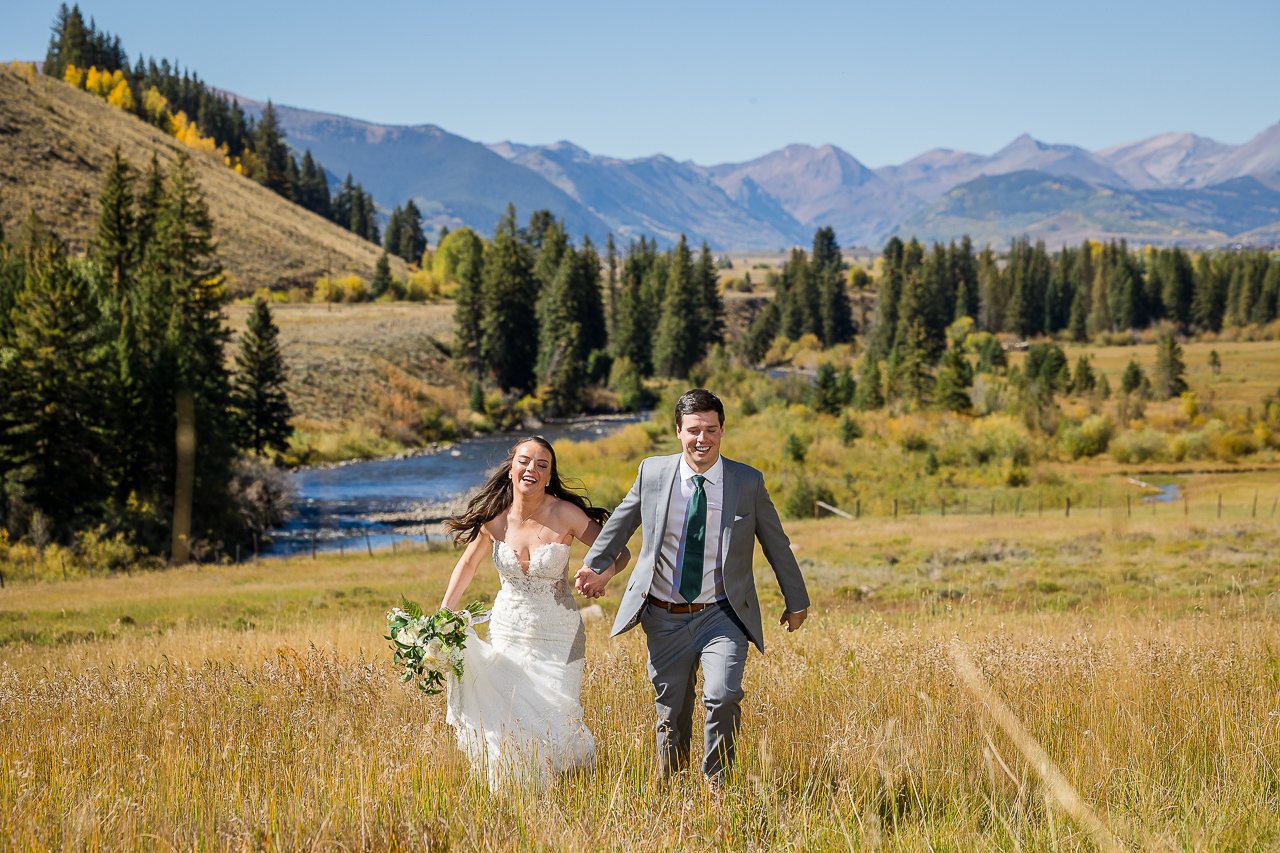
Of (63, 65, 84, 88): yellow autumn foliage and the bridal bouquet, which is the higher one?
(63, 65, 84, 88): yellow autumn foliage

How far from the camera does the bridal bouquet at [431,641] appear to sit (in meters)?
4.70

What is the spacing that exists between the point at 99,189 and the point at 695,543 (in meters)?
92.3

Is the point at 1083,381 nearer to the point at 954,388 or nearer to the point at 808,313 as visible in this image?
the point at 954,388

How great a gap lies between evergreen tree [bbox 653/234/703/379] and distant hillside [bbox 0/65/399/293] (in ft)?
114

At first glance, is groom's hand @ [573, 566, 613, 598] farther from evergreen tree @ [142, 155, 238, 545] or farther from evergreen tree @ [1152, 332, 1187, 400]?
evergreen tree @ [1152, 332, 1187, 400]

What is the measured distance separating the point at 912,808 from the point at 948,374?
53264 millimetres

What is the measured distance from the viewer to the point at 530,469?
17.0 feet

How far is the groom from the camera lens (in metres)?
4.58

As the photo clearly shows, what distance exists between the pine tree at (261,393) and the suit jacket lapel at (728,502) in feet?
142

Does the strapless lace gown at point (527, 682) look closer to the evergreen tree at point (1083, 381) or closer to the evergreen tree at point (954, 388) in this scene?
the evergreen tree at point (954, 388)

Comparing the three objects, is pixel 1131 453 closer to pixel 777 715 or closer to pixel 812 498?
pixel 812 498

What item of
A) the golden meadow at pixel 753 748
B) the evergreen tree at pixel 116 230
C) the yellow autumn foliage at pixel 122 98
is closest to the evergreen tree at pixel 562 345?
the evergreen tree at pixel 116 230

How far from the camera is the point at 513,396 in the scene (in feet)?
219

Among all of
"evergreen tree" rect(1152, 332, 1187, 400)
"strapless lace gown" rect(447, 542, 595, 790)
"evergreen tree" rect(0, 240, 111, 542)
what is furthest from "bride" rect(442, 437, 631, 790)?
"evergreen tree" rect(1152, 332, 1187, 400)
